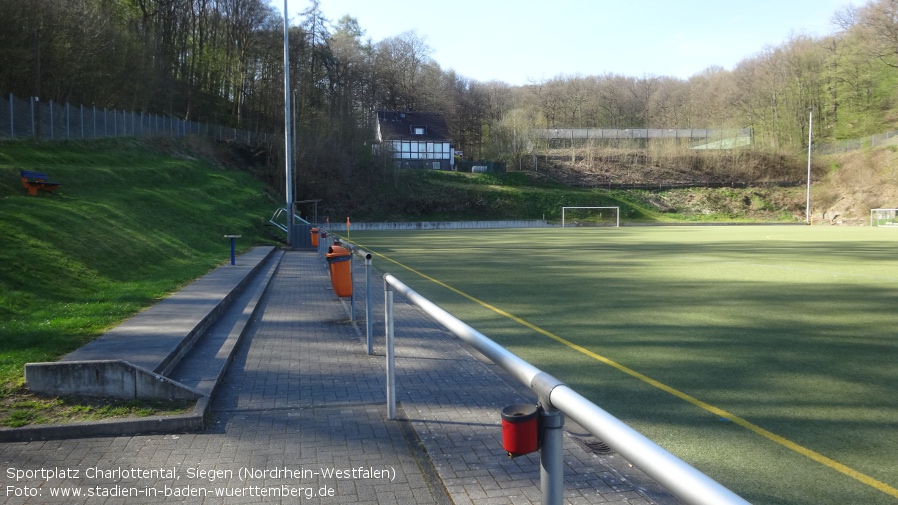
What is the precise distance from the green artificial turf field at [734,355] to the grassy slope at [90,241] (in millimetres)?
5371

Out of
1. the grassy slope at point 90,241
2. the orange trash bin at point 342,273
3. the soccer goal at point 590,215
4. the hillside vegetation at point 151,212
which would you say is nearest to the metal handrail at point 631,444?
the grassy slope at point 90,241

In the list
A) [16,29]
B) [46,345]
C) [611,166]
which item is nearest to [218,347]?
[46,345]

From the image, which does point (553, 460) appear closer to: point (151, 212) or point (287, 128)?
point (151, 212)

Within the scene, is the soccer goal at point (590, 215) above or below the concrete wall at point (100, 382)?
above

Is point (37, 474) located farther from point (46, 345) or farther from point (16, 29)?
point (16, 29)

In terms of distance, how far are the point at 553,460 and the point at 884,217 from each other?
206 ft

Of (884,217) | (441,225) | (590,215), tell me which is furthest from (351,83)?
(884,217)

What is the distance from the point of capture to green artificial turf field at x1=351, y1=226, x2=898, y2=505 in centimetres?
448

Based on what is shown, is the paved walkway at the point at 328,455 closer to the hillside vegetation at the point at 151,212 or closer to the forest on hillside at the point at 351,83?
the hillside vegetation at the point at 151,212

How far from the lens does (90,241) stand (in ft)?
43.9

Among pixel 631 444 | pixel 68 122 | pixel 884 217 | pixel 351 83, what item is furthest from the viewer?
pixel 351 83

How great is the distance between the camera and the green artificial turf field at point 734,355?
14.7 feet

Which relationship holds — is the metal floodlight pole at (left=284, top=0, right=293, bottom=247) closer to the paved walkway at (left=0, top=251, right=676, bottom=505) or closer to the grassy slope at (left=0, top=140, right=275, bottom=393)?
the grassy slope at (left=0, top=140, right=275, bottom=393)

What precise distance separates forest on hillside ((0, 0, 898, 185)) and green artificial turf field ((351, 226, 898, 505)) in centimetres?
2351
